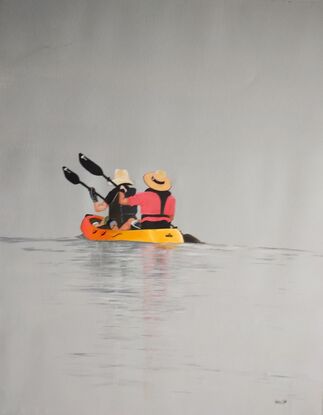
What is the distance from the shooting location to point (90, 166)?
8.92 ft

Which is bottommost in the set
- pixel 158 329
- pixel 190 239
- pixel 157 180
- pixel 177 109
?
pixel 158 329

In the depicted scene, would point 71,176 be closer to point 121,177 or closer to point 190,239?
point 121,177

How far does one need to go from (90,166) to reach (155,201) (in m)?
0.29

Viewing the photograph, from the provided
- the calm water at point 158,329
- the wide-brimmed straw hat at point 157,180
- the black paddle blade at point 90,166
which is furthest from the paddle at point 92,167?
the calm water at point 158,329

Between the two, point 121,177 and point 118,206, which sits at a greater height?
point 121,177

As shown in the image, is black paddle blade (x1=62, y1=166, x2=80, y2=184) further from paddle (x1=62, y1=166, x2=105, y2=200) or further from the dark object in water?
Answer: the dark object in water

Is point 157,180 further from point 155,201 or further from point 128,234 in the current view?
point 128,234

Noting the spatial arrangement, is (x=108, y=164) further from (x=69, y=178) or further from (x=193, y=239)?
(x=193, y=239)

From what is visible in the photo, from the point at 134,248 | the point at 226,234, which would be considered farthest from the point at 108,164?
the point at 226,234

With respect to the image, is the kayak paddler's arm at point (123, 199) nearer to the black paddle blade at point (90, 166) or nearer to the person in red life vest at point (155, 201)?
the person in red life vest at point (155, 201)

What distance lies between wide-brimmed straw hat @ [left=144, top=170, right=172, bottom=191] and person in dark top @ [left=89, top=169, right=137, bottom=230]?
7 centimetres

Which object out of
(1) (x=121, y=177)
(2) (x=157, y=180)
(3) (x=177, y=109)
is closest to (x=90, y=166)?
(1) (x=121, y=177)

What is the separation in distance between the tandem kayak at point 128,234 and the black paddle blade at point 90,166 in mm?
173

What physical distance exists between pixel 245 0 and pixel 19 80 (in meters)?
0.96
